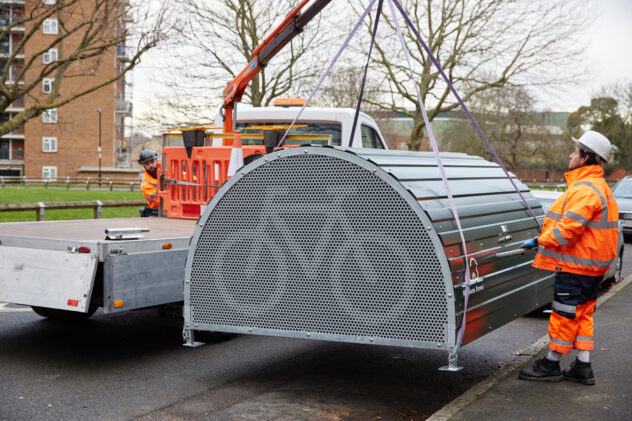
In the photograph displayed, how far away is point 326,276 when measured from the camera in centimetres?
488

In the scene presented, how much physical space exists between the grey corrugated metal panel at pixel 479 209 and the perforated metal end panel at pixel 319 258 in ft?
0.51

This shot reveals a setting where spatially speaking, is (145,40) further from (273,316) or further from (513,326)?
(273,316)

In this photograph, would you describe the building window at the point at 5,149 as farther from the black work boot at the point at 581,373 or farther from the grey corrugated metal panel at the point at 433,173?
the black work boot at the point at 581,373

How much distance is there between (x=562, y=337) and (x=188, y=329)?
2.82 metres

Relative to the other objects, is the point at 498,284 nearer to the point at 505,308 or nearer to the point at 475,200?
the point at 505,308

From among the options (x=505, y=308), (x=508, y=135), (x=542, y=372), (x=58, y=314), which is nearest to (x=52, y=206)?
(x=58, y=314)

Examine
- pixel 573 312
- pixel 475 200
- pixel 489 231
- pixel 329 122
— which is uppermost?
pixel 329 122

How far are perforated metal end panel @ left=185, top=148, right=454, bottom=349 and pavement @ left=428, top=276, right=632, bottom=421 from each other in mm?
622

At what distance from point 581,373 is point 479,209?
59.3 inches

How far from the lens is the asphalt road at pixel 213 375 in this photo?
5129 mm

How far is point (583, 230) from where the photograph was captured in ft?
17.8

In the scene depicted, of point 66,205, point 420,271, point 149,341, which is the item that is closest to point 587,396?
point 420,271

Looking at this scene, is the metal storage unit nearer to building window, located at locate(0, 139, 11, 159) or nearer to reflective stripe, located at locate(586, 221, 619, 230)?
reflective stripe, located at locate(586, 221, 619, 230)

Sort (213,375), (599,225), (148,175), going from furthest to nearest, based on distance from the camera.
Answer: (148,175) < (213,375) < (599,225)
